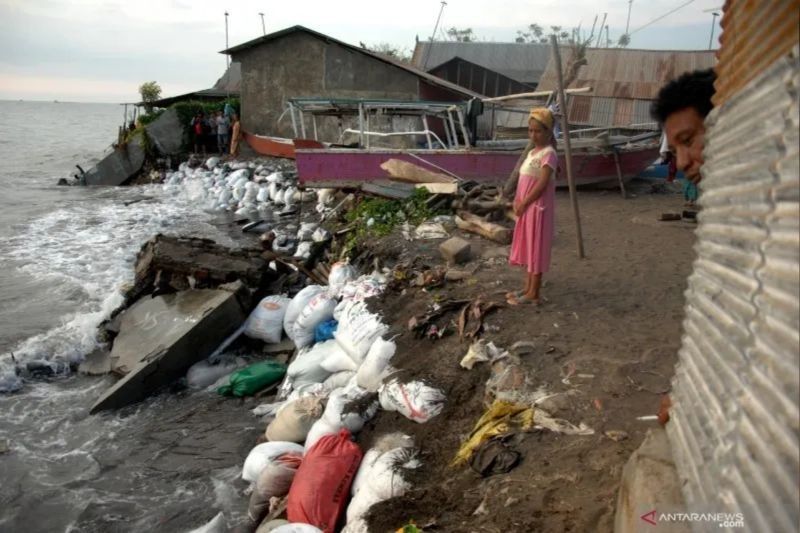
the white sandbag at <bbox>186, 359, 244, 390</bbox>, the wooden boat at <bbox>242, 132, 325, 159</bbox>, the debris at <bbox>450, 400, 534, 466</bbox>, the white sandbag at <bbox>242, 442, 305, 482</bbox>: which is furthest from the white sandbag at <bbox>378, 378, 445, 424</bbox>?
the wooden boat at <bbox>242, 132, 325, 159</bbox>

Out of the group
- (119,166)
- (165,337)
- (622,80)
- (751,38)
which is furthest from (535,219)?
(119,166)

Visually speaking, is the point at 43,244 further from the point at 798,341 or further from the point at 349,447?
the point at 798,341

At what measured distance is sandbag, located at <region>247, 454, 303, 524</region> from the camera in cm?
323

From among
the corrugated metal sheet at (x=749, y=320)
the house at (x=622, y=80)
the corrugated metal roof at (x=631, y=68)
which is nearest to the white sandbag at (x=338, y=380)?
the corrugated metal sheet at (x=749, y=320)

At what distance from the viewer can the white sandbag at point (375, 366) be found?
374 centimetres

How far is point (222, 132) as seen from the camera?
59.2 ft

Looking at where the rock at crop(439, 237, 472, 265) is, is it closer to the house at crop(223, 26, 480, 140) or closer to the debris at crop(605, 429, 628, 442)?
the debris at crop(605, 429, 628, 442)

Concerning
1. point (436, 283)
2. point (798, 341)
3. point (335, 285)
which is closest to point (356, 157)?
point (335, 285)

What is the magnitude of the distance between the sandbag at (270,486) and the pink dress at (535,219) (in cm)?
218

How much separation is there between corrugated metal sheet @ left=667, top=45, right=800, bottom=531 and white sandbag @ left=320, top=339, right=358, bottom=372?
2.87 m

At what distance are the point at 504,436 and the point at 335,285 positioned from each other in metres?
3.21

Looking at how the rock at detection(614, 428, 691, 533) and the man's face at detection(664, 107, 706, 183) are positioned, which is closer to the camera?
the rock at detection(614, 428, 691, 533)

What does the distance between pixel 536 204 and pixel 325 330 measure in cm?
219

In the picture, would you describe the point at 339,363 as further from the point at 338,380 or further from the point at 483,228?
the point at 483,228
